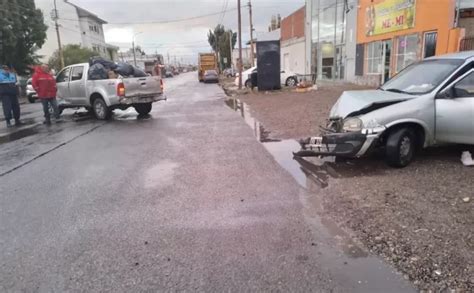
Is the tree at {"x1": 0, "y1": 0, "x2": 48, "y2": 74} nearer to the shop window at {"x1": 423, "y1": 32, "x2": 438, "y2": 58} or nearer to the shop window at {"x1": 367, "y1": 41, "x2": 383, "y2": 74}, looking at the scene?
the shop window at {"x1": 367, "y1": 41, "x2": 383, "y2": 74}

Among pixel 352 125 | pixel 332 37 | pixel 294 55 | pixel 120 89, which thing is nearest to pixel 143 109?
pixel 120 89

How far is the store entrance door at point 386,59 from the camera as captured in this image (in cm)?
1855

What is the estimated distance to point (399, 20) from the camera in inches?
696

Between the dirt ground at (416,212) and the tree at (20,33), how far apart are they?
29151mm

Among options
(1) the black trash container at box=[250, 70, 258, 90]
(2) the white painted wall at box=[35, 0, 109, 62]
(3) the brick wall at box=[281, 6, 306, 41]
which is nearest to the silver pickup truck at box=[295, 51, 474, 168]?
(1) the black trash container at box=[250, 70, 258, 90]

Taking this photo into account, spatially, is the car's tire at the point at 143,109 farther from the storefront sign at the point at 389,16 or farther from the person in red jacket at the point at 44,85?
the storefront sign at the point at 389,16

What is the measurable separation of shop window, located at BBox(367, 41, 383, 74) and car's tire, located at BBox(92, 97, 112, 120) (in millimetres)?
13618

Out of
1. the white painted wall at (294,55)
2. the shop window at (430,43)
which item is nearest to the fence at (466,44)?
the shop window at (430,43)

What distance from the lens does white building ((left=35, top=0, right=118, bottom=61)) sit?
55.0 metres

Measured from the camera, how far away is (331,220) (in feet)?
14.4

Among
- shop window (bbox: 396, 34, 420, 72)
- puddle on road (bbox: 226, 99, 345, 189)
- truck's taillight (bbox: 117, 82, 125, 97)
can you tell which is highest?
shop window (bbox: 396, 34, 420, 72)

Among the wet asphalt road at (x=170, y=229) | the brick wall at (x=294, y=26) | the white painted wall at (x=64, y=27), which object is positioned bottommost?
the wet asphalt road at (x=170, y=229)

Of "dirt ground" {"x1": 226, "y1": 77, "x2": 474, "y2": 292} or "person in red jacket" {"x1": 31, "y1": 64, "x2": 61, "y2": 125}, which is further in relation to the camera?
"person in red jacket" {"x1": 31, "y1": 64, "x2": 61, "y2": 125}

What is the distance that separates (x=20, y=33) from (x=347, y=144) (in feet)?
103
